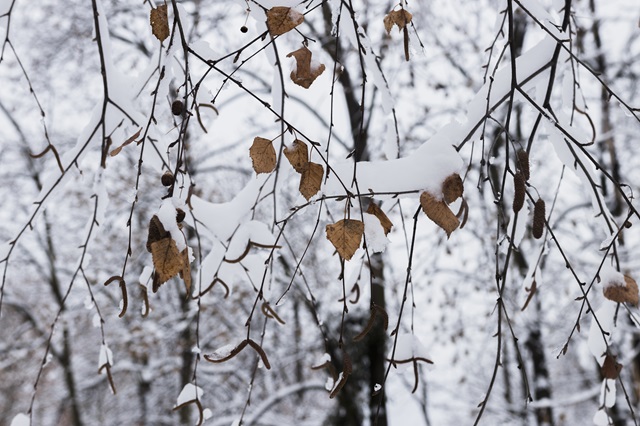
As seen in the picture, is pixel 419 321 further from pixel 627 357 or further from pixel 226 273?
pixel 226 273

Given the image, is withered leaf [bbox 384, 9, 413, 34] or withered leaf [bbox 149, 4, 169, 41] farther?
withered leaf [bbox 384, 9, 413, 34]

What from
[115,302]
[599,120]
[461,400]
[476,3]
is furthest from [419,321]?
[115,302]

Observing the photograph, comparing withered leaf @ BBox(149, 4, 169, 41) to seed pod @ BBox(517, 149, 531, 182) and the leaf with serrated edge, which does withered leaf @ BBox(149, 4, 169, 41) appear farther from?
seed pod @ BBox(517, 149, 531, 182)

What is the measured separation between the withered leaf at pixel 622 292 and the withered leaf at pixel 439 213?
0.39m

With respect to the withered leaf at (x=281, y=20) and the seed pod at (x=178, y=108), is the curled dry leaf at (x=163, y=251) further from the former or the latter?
the withered leaf at (x=281, y=20)

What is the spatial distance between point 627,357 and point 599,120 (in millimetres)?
2558

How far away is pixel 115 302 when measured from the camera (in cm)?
999

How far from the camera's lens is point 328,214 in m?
2.20

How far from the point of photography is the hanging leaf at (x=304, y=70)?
3.26 ft

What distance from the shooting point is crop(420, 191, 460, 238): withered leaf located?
35.5 inches

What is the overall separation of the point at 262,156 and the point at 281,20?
0.22 metres

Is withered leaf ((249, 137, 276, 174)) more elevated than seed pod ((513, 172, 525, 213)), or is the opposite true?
withered leaf ((249, 137, 276, 174))

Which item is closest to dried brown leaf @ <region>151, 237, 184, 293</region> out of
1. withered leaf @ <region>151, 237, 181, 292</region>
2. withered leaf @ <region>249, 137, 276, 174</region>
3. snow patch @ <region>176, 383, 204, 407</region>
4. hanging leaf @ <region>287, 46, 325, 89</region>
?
withered leaf @ <region>151, 237, 181, 292</region>

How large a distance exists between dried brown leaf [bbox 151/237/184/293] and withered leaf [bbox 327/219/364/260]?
0.75ft
